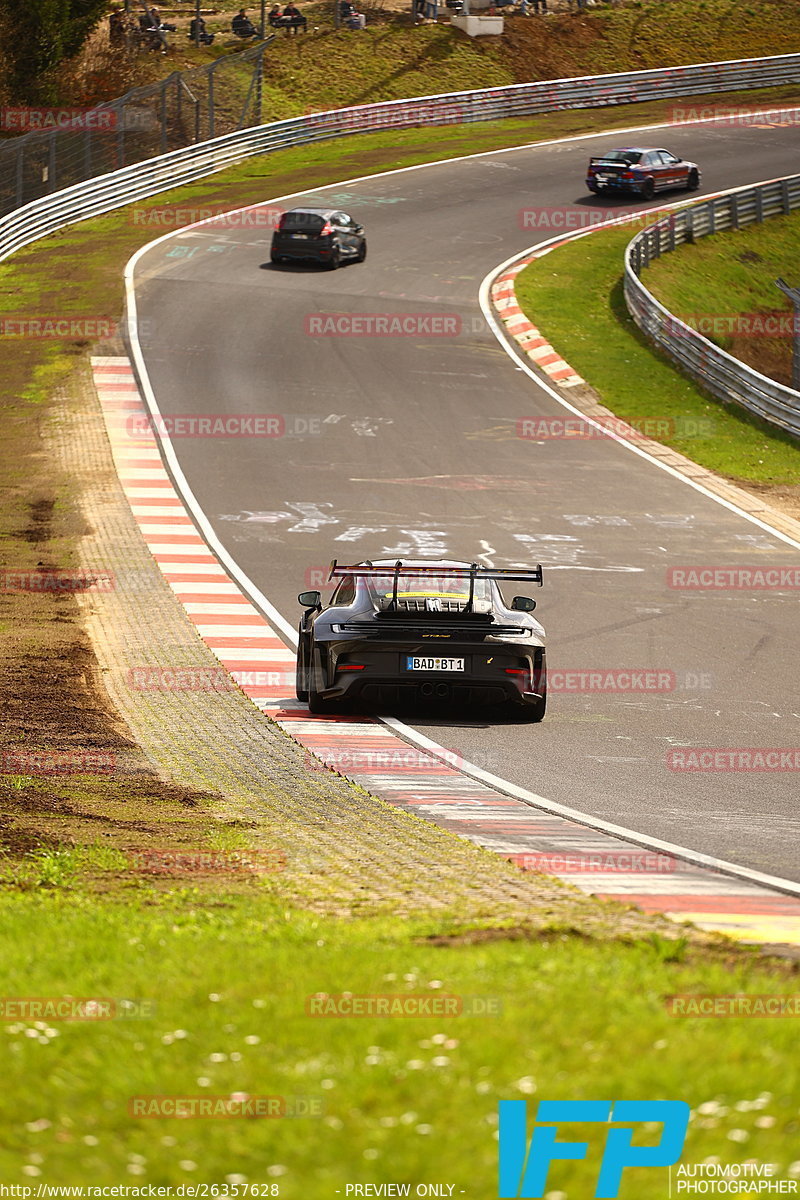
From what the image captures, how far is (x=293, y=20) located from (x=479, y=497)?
48.5m

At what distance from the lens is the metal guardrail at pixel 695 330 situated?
31.9m

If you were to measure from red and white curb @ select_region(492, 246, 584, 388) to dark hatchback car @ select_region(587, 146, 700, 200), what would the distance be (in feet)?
29.1

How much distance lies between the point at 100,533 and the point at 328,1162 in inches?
770

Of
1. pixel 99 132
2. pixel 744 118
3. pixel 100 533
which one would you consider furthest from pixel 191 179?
pixel 100 533

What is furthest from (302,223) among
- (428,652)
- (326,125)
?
(428,652)

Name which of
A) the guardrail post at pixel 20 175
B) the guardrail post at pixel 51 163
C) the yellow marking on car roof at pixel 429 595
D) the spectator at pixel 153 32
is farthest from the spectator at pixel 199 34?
the yellow marking on car roof at pixel 429 595

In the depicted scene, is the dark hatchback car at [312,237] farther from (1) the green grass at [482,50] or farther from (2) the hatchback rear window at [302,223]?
(1) the green grass at [482,50]

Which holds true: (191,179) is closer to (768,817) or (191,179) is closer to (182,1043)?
(768,817)

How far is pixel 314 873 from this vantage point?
26.7 ft

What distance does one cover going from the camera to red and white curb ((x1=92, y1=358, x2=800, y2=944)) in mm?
7625

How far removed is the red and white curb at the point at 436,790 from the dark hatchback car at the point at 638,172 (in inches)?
1197

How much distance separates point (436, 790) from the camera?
36.6 ft

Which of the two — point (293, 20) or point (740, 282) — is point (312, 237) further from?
point (293, 20)

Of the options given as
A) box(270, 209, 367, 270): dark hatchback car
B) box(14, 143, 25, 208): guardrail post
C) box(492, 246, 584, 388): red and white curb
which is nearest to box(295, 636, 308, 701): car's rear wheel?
box(492, 246, 584, 388): red and white curb
